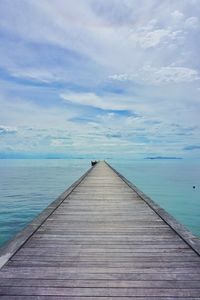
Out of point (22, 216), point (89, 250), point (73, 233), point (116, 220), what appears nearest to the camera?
point (89, 250)

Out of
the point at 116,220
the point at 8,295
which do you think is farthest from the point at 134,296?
the point at 116,220

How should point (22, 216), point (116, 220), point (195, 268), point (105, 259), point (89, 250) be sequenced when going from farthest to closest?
point (22, 216), point (116, 220), point (89, 250), point (105, 259), point (195, 268)

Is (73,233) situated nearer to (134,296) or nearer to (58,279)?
(58,279)

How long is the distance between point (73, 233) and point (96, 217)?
1518 millimetres

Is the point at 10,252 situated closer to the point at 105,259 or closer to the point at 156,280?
the point at 105,259

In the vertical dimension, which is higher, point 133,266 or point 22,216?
point 133,266

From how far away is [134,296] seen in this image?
3344mm

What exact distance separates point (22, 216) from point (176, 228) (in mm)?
12447

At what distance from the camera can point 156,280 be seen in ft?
12.2

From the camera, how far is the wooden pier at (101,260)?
346 cm

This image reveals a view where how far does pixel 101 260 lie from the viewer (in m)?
4.32

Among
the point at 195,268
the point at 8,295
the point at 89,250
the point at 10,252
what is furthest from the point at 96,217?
the point at 8,295

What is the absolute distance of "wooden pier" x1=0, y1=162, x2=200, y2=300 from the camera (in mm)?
3455

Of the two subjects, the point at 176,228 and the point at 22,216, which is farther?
the point at 22,216
